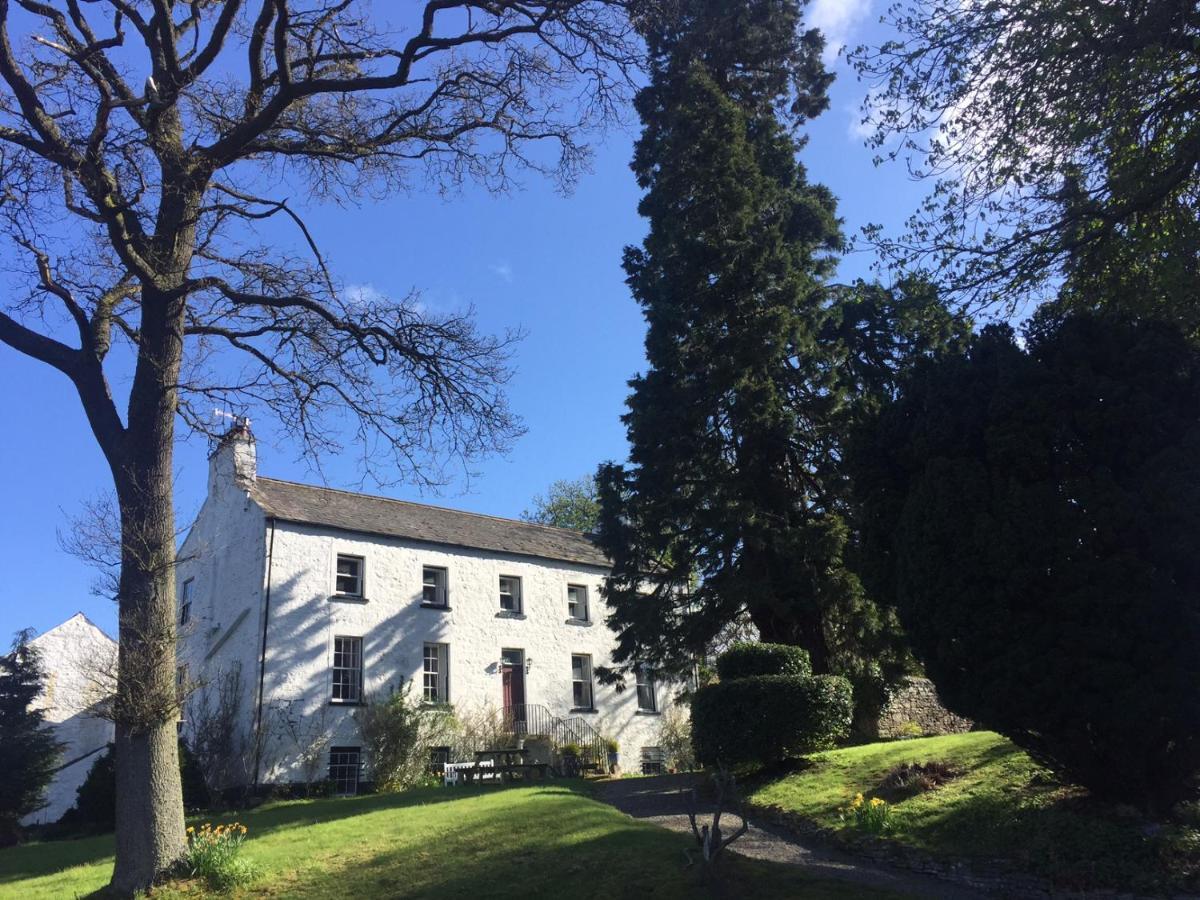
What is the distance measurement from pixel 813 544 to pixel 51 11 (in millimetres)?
13976

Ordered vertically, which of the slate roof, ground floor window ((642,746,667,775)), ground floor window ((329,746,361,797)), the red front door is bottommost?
ground floor window ((642,746,667,775))

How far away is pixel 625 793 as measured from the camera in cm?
1681

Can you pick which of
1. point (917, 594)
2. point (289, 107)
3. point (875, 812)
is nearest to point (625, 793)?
point (875, 812)

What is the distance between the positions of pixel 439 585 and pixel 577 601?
207 inches

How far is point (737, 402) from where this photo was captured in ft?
58.3

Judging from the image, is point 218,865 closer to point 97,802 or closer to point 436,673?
point 97,802

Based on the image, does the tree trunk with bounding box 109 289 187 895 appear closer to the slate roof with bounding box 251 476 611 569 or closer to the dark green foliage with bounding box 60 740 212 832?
the dark green foliage with bounding box 60 740 212 832

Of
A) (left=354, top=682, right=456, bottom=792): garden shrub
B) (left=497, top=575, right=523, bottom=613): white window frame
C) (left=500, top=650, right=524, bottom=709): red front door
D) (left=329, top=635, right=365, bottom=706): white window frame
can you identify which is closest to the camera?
(left=354, top=682, right=456, bottom=792): garden shrub

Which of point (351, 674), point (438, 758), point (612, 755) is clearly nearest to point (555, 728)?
point (612, 755)

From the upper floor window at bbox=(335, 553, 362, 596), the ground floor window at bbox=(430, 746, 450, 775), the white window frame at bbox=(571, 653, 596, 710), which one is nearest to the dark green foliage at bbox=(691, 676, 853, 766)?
the ground floor window at bbox=(430, 746, 450, 775)

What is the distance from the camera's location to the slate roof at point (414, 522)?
24.9 metres

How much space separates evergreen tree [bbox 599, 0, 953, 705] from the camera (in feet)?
56.0

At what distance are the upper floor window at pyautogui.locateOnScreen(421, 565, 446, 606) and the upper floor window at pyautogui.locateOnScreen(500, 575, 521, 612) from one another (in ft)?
6.74

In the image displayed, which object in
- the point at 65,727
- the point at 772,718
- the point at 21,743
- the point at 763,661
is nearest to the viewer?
the point at 772,718
